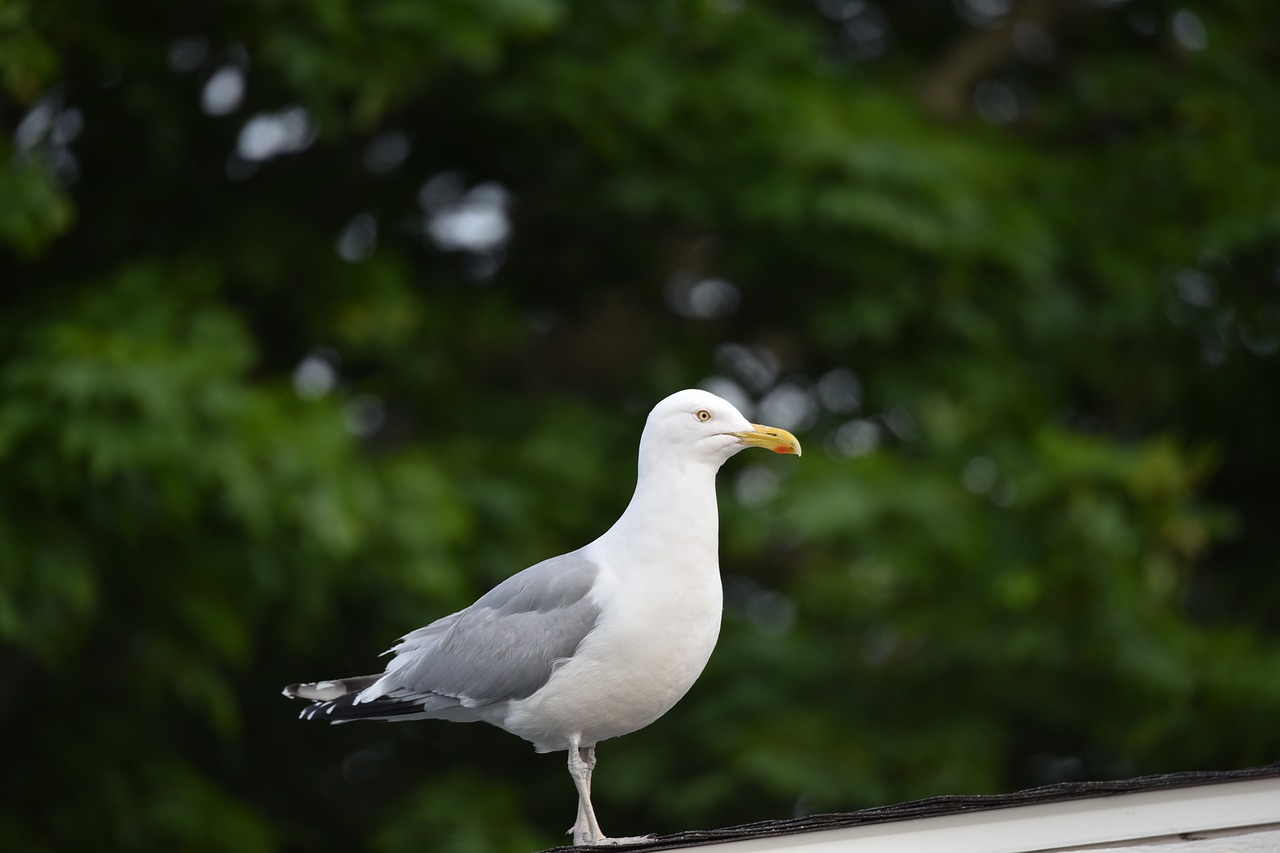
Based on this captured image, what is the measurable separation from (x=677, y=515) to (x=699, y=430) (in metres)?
0.15

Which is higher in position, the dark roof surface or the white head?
the white head

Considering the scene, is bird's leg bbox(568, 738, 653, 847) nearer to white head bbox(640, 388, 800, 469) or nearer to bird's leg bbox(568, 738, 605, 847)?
bird's leg bbox(568, 738, 605, 847)

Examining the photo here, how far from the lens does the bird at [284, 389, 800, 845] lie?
2.60 meters

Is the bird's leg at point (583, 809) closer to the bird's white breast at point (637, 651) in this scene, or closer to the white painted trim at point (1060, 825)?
the bird's white breast at point (637, 651)

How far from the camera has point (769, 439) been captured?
258 centimetres

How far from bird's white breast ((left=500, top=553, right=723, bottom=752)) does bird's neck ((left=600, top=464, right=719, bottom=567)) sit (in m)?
0.02

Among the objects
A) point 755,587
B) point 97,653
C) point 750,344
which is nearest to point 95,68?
point 97,653

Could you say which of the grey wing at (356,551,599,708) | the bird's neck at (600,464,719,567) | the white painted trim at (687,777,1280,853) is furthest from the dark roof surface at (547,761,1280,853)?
the bird's neck at (600,464,719,567)

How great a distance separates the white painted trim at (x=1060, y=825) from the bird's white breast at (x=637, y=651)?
29cm

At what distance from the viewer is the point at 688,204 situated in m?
7.19

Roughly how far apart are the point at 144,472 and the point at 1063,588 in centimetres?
373

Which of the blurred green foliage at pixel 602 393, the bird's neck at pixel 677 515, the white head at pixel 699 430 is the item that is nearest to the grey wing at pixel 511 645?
the bird's neck at pixel 677 515

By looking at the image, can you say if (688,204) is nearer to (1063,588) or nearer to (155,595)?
(1063,588)

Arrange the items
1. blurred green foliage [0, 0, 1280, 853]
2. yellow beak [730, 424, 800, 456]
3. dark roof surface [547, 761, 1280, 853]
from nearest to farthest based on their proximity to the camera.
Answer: yellow beak [730, 424, 800, 456]
dark roof surface [547, 761, 1280, 853]
blurred green foliage [0, 0, 1280, 853]
